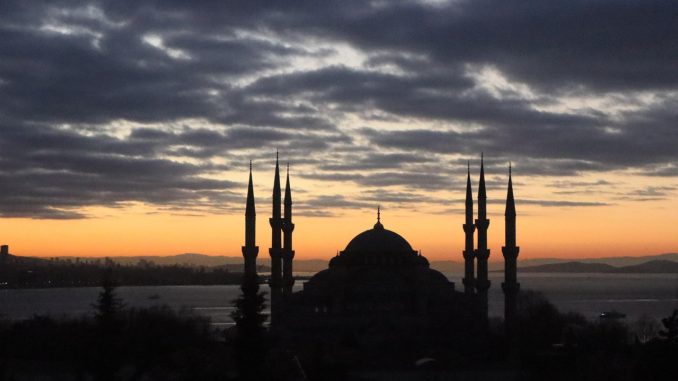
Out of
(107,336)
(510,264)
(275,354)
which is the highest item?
(510,264)

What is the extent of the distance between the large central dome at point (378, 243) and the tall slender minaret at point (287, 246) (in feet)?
12.2

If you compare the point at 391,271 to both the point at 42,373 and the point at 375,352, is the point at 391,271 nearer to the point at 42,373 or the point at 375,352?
the point at 375,352

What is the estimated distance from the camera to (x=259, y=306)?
129ft

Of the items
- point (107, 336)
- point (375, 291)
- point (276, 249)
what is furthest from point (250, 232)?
point (107, 336)

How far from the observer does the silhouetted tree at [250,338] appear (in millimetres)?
38594

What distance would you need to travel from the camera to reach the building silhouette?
6234 cm

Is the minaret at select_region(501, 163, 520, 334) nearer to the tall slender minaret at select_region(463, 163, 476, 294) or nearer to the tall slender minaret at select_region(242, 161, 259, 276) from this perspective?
the tall slender minaret at select_region(463, 163, 476, 294)

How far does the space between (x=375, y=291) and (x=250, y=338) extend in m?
26.1

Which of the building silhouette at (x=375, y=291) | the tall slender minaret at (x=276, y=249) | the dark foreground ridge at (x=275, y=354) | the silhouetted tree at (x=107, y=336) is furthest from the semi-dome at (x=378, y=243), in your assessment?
the silhouetted tree at (x=107, y=336)

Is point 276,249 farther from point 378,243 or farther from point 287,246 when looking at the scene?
point 378,243

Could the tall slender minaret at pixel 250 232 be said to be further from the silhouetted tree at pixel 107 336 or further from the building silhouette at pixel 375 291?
the silhouetted tree at pixel 107 336

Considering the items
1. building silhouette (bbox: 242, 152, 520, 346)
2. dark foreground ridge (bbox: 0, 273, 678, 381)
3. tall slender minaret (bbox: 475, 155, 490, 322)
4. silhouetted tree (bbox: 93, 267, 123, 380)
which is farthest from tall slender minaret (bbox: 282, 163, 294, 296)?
silhouetted tree (bbox: 93, 267, 123, 380)

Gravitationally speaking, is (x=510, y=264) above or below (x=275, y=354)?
above

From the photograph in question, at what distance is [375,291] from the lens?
6419 cm
